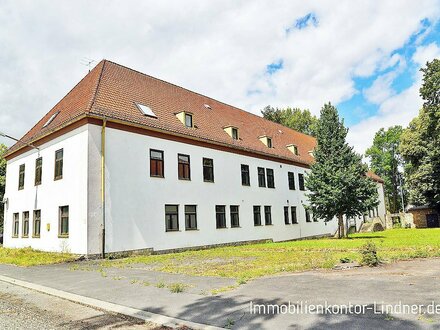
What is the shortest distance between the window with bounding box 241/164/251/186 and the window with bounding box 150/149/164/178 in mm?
7680

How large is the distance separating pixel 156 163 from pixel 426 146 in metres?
34.3

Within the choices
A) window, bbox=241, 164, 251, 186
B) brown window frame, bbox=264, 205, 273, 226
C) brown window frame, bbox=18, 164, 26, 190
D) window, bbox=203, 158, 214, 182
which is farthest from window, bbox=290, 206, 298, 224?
brown window frame, bbox=18, 164, 26, 190

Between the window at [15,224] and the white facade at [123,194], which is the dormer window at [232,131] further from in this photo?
the window at [15,224]

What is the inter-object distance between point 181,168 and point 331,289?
14918mm

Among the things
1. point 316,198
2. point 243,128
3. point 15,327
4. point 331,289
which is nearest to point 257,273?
point 331,289

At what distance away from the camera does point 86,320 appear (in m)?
5.79

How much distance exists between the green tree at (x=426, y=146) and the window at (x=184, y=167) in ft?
79.4

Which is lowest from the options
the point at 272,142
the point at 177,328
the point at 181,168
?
the point at 177,328

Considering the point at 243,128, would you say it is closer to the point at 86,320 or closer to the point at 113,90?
the point at 113,90

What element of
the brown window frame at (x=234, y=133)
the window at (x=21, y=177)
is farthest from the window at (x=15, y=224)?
the brown window frame at (x=234, y=133)

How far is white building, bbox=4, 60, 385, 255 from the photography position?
55.3ft

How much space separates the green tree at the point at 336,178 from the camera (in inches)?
970

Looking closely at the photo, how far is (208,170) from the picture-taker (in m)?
22.8

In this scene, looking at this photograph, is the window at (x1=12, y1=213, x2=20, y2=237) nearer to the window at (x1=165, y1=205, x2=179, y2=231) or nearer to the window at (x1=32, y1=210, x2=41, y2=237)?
the window at (x1=32, y1=210, x2=41, y2=237)
